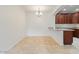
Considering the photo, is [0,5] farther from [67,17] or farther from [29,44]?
[67,17]

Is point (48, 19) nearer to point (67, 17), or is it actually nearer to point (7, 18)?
point (67, 17)

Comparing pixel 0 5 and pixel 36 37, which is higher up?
pixel 0 5

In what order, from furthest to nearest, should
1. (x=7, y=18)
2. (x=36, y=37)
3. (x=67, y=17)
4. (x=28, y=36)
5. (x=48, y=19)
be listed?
1. (x=7, y=18)
2. (x=67, y=17)
3. (x=28, y=36)
4. (x=36, y=37)
5. (x=48, y=19)

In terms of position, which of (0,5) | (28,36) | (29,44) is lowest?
(29,44)

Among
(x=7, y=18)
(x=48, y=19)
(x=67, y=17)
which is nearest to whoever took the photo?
(x=48, y=19)

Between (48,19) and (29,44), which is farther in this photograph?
(29,44)

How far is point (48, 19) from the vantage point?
1278 millimetres

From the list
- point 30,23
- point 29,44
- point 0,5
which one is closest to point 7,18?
point 29,44
